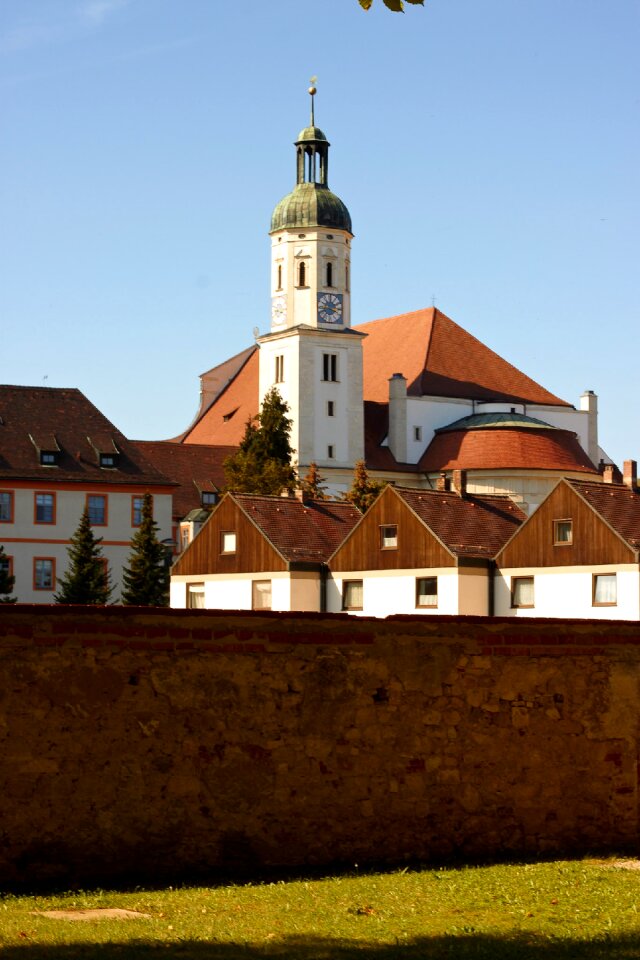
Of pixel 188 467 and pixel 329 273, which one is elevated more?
pixel 329 273

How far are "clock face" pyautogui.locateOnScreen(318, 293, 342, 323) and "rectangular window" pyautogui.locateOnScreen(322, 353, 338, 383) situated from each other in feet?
7.95

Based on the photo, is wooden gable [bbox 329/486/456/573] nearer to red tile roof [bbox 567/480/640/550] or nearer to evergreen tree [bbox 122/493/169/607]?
red tile roof [bbox 567/480/640/550]

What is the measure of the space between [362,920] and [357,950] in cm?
107

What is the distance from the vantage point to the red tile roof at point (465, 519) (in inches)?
2135

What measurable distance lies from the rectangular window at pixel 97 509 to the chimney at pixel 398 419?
34212mm

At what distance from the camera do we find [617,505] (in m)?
51.2

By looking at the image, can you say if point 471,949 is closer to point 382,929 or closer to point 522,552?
point 382,929

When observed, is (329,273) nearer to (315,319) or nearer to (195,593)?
(315,319)

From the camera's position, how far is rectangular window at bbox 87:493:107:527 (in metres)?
80.7

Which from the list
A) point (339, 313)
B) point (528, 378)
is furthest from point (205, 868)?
point (528, 378)

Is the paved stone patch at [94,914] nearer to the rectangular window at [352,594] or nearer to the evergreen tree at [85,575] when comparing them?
the rectangular window at [352,594]

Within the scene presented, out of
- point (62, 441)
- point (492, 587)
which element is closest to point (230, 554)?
point (492, 587)

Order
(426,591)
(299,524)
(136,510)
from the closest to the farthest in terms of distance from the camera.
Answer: (426,591)
(299,524)
(136,510)

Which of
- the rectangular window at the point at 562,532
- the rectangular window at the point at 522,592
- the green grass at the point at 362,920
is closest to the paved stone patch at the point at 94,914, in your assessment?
the green grass at the point at 362,920
